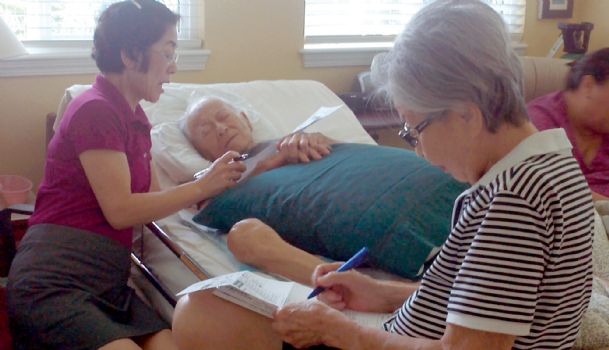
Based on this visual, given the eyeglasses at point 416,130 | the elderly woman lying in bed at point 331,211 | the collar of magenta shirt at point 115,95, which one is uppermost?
the eyeglasses at point 416,130

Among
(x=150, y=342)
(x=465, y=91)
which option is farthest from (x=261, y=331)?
(x=465, y=91)

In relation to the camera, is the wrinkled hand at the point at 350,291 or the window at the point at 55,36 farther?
the window at the point at 55,36

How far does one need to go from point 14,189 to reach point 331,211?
1.39m

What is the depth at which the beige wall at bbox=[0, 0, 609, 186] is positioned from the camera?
2.75m

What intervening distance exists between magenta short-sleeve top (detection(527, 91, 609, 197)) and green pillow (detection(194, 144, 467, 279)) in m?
0.84

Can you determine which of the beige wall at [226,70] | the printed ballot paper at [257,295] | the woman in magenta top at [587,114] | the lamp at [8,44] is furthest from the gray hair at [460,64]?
the beige wall at [226,70]

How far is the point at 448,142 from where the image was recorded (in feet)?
3.65

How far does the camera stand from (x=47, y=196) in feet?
6.31

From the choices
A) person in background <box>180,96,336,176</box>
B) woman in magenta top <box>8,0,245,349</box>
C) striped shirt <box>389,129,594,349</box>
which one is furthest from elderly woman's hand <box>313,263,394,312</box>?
person in background <box>180,96,336,176</box>

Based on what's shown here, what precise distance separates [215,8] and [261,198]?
1.41 metres

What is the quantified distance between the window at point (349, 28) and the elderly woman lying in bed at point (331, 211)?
4.73 feet

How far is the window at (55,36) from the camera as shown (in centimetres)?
273

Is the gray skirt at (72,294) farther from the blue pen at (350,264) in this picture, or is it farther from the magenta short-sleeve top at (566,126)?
the magenta short-sleeve top at (566,126)

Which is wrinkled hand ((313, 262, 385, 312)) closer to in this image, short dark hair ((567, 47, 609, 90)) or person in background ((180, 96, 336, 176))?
person in background ((180, 96, 336, 176))
